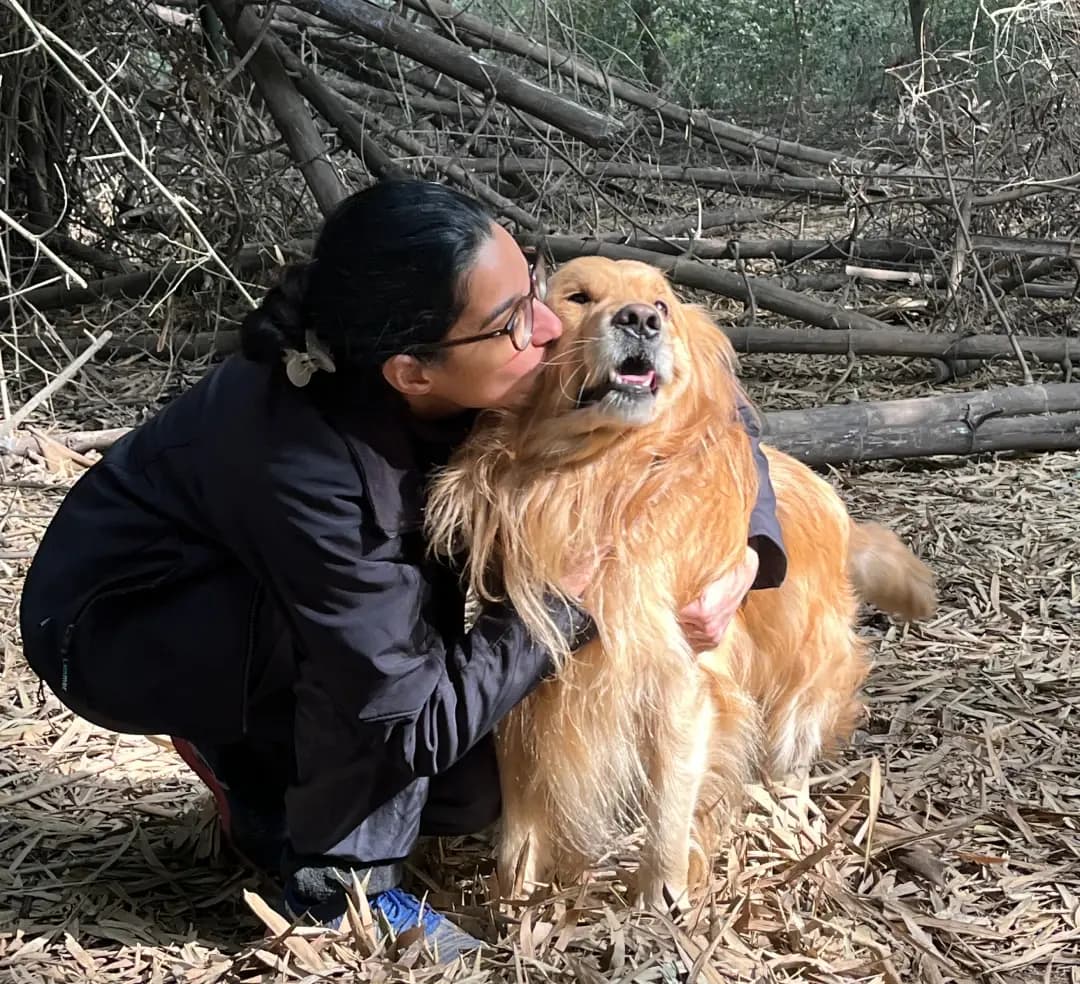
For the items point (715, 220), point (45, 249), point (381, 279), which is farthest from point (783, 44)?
point (381, 279)

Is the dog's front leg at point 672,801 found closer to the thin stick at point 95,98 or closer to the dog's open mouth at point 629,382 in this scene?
the dog's open mouth at point 629,382

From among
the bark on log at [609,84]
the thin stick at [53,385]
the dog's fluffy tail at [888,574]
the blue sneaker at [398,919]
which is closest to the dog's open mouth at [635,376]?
the blue sneaker at [398,919]

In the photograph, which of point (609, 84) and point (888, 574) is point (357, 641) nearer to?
point (888, 574)

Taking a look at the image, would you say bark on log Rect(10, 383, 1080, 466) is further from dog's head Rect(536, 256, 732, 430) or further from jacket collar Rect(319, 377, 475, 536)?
jacket collar Rect(319, 377, 475, 536)

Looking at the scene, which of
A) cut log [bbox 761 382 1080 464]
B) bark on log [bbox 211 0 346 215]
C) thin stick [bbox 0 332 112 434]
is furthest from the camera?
bark on log [bbox 211 0 346 215]

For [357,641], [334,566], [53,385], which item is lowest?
[53,385]

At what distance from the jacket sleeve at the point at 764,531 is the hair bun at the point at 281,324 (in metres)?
0.99

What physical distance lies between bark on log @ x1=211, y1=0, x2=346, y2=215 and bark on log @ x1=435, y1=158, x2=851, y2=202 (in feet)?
2.93

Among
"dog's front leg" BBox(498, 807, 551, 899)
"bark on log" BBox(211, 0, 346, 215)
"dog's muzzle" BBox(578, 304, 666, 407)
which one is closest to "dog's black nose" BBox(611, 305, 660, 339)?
"dog's muzzle" BBox(578, 304, 666, 407)

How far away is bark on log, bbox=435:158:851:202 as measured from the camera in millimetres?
5820

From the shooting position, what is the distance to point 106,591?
6.88ft

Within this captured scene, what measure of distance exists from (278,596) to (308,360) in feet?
1.38

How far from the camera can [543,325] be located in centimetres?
198

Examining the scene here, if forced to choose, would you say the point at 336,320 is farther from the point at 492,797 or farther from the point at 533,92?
the point at 533,92
